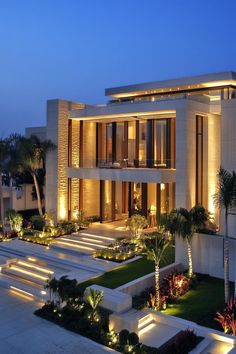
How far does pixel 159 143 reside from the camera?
21594 mm

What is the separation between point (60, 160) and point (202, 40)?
115m

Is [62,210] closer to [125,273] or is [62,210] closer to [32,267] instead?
[32,267]

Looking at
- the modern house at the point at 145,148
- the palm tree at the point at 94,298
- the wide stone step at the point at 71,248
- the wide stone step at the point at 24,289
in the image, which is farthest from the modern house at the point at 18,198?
the palm tree at the point at 94,298

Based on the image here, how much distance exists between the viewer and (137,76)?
147500mm

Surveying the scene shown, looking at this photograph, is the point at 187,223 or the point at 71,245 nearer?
the point at 187,223

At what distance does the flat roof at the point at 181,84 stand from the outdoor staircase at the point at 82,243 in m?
8.83

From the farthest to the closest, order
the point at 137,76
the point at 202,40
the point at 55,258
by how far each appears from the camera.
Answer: the point at 137,76
the point at 202,40
the point at 55,258

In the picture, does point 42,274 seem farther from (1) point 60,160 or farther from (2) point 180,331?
(1) point 60,160

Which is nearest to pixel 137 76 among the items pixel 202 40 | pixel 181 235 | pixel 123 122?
pixel 202 40

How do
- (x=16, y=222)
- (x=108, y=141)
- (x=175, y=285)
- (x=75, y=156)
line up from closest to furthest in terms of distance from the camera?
(x=175, y=285) < (x=16, y=222) < (x=75, y=156) < (x=108, y=141)

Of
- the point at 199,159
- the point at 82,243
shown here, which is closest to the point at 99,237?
the point at 82,243

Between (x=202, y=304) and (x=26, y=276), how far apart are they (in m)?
6.72

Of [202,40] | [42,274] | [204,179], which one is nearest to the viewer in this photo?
[42,274]

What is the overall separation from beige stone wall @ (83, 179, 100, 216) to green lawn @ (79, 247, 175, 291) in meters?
7.89
